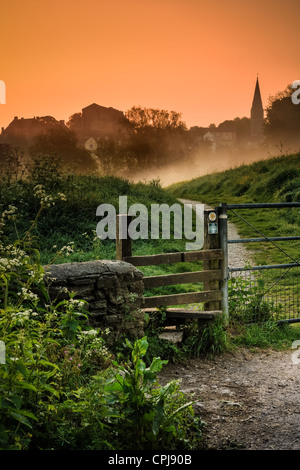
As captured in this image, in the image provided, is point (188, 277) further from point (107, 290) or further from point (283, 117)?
point (283, 117)

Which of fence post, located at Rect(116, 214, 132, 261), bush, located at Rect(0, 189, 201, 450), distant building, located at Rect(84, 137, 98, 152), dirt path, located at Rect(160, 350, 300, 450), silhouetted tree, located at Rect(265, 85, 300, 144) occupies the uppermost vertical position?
silhouetted tree, located at Rect(265, 85, 300, 144)

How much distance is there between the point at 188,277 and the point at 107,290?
176 centimetres

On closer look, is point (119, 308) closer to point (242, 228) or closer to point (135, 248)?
point (135, 248)

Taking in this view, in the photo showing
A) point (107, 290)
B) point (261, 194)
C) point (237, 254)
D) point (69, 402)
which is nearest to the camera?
point (69, 402)

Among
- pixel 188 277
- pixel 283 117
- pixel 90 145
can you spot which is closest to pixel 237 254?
pixel 188 277

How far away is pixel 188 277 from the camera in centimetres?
694

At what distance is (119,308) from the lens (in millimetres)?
5648

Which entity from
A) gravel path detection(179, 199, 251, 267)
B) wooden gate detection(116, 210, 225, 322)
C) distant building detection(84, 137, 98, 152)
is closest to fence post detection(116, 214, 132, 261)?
wooden gate detection(116, 210, 225, 322)

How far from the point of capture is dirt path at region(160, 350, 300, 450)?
429cm

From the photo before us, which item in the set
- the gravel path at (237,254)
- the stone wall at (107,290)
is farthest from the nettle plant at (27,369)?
the gravel path at (237,254)

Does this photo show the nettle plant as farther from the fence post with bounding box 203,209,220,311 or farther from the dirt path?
the fence post with bounding box 203,209,220,311

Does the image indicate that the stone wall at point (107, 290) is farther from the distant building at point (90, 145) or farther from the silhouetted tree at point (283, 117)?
the silhouetted tree at point (283, 117)

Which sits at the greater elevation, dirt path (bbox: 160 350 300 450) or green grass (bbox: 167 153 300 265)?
green grass (bbox: 167 153 300 265)

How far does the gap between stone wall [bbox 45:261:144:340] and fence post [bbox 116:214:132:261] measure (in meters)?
0.46
